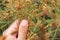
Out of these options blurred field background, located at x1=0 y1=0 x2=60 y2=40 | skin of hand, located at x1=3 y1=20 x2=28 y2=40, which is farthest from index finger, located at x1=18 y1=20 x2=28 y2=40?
blurred field background, located at x1=0 y1=0 x2=60 y2=40

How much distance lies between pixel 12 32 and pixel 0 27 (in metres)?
0.50

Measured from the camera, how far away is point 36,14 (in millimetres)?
1511

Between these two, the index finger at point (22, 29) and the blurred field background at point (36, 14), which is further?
the blurred field background at point (36, 14)

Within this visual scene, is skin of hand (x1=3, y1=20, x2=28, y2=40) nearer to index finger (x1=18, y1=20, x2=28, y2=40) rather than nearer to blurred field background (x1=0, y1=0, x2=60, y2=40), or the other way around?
index finger (x1=18, y1=20, x2=28, y2=40)

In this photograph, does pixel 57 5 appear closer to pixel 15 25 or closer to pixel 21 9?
pixel 21 9

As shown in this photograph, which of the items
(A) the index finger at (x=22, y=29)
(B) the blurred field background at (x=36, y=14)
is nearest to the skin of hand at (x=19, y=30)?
(A) the index finger at (x=22, y=29)

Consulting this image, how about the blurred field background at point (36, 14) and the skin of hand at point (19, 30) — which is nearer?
the skin of hand at point (19, 30)

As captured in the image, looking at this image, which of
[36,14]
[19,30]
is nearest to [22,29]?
[19,30]

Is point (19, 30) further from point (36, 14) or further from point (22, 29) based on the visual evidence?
point (36, 14)

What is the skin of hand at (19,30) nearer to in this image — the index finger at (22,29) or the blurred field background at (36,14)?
the index finger at (22,29)

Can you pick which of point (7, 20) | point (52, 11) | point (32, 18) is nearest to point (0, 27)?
point (7, 20)

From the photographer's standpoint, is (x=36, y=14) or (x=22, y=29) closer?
(x=22, y=29)

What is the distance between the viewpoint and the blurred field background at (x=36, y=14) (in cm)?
142

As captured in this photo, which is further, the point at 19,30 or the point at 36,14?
the point at 36,14
